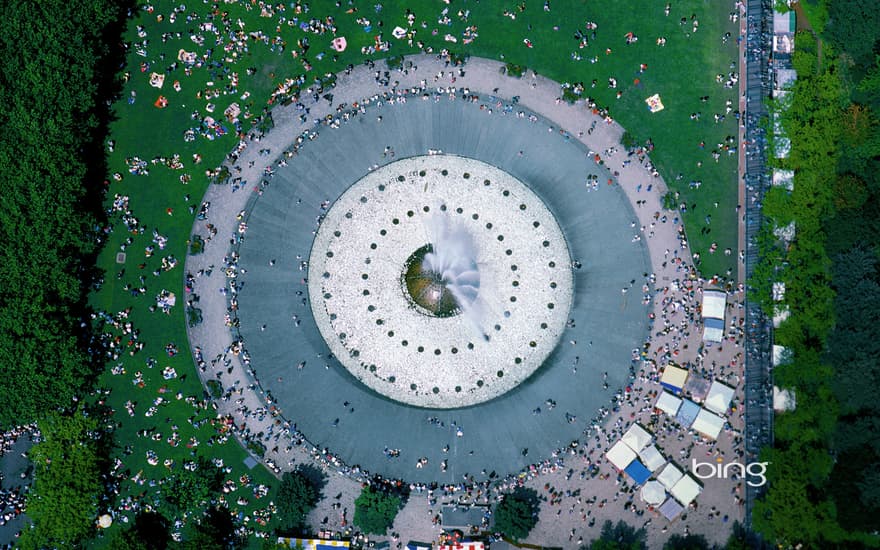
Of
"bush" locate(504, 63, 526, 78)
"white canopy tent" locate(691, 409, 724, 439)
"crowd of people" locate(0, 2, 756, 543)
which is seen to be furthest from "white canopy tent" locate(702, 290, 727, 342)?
"bush" locate(504, 63, 526, 78)

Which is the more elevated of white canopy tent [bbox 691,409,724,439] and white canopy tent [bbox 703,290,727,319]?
white canopy tent [bbox 703,290,727,319]

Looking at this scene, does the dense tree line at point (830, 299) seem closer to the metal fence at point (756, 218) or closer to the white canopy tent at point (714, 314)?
the metal fence at point (756, 218)

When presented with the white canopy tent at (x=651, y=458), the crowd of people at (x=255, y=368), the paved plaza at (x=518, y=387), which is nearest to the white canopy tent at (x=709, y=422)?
the crowd of people at (x=255, y=368)

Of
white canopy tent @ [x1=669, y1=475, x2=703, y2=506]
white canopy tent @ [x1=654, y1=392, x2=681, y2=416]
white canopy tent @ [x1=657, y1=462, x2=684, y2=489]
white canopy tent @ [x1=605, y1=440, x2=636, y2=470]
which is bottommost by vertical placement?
white canopy tent @ [x1=669, y1=475, x2=703, y2=506]

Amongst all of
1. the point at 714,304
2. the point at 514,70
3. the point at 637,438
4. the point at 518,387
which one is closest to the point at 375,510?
the point at 518,387

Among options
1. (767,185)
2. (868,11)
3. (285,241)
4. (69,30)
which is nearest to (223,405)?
(285,241)
